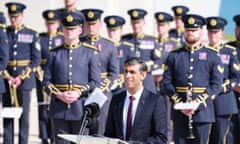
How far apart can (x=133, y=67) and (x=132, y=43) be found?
505 centimetres

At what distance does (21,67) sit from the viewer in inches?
437

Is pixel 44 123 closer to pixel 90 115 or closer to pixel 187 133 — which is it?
pixel 187 133

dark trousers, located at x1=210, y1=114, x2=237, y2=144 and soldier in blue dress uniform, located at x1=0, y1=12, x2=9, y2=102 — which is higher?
soldier in blue dress uniform, located at x1=0, y1=12, x2=9, y2=102

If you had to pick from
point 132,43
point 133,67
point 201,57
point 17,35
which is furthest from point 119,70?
point 133,67

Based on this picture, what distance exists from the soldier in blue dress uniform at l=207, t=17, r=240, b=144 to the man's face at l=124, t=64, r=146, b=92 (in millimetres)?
3190

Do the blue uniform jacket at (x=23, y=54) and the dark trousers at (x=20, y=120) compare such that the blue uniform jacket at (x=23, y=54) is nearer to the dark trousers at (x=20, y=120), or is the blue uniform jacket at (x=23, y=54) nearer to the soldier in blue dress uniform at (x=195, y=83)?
the dark trousers at (x=20, y=120)

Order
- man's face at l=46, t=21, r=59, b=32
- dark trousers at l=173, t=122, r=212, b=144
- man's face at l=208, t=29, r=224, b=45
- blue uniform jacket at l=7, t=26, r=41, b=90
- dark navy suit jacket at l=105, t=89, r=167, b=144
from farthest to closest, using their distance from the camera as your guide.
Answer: man's face at l=46, t=21, r=59, b=32 → blue uniform jacket at l=7, t=26, r=41, b=90 → man's face at l=208, t=29, r=224, b=45 → dark trousers at l=173, t=122, r=212, b=144 → dark navy suit jacket at l=105, t=89, r=167, b=144

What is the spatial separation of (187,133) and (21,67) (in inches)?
114

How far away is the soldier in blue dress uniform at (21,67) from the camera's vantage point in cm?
1105

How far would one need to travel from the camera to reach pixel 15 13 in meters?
11.2

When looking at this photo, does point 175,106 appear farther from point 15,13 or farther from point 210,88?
point 15,13

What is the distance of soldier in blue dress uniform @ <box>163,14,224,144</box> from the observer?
9.21 m

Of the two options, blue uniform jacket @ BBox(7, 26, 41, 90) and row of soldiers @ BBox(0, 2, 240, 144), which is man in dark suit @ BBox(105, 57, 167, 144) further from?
blue uniform jacket @ BBox(7, 26, 41, 90)

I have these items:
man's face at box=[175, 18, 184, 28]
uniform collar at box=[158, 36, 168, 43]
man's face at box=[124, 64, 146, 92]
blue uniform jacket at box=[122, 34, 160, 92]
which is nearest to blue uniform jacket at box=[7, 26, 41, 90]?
blue uniform jacket at box=[122, 34, 160, 92]
